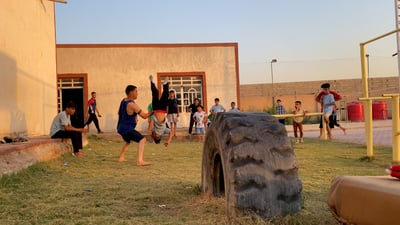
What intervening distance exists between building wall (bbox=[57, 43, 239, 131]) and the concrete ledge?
1344 centimetres

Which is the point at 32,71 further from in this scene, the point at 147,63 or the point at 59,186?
the point at 147,63

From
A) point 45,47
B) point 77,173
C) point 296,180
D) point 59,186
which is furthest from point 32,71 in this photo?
point 296,180

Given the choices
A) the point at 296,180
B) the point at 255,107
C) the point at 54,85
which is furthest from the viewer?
the point at 255,107

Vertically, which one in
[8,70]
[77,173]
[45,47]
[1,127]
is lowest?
[77,173]

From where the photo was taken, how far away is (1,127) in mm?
8898

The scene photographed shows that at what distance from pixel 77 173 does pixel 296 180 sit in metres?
3.75

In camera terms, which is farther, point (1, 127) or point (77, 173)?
point (1, 127)

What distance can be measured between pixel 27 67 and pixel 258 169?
9667 millimetres

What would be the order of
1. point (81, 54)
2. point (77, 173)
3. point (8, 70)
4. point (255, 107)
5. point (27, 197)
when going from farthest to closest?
point (255, 107) < point (81, 54) < point (8, 70) < point (77, 173) < point (27, 197)

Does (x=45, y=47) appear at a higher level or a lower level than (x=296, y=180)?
higher

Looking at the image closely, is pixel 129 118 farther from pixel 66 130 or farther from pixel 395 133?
pixel 395 133

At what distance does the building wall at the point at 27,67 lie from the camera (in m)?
9.41

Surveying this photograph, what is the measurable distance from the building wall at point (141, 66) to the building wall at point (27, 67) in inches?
259

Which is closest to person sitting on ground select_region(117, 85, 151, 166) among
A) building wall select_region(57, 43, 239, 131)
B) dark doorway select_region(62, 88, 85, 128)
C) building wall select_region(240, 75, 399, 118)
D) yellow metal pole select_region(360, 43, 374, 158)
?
yellow metal pole select_region(360, 43, 374, 158)
